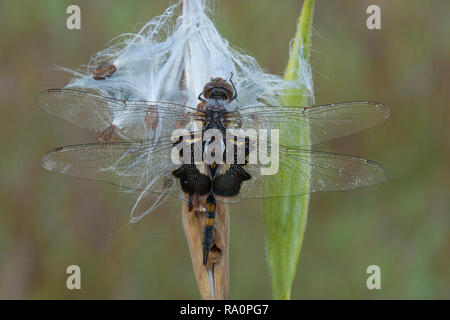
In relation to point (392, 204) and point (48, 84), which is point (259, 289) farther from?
point (48, 84)

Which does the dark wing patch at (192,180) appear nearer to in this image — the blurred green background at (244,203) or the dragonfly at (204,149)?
the dragonfly at (204,149)

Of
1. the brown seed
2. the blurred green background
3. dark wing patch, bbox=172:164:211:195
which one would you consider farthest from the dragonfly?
the blurred green background

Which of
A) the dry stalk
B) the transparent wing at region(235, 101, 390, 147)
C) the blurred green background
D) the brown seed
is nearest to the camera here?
the dry stalk

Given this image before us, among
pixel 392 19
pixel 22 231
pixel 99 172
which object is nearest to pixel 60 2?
pixel 22 231

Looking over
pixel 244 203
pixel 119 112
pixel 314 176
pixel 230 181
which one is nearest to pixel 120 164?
pixel 119 112

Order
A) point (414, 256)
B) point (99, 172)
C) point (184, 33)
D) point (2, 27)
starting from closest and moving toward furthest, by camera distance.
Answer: point (99, 172)
point (184, 33)
point (414, 256)
point (2, 27)

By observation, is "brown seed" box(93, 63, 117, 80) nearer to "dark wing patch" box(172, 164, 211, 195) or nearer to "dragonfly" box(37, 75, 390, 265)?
"dragonfly" box(37, 75, 390, 265)

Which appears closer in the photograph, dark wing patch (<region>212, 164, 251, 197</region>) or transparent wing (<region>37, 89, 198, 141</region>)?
dark wing patch (<region>212, 164, 251, 197</region>)
